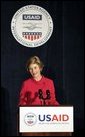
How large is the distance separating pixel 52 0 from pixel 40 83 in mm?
1286

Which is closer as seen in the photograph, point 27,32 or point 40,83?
point 40,83

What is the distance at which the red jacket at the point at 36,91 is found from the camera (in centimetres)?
558

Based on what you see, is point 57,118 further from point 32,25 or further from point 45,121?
point 32,25

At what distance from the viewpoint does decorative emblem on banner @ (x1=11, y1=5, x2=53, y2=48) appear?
6.16m

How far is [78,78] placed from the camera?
6227mm

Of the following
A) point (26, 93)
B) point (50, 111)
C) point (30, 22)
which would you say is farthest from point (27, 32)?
point (50, 111)

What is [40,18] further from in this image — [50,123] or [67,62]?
[50,123]

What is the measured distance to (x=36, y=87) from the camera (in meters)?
5.79

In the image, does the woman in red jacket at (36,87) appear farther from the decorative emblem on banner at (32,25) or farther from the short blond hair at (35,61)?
the decorative emblem on banner at (32,25)

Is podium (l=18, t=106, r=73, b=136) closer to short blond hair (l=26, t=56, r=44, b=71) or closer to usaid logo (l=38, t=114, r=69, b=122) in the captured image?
usaid logo (l=38, t=114, r=69, b=122)

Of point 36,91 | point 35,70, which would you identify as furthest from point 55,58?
point 36,91

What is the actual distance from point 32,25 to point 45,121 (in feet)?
6.37

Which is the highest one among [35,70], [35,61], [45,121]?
[35,61]

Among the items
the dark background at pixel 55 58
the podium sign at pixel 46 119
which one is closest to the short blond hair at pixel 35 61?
the dark background at pixel 55 58
